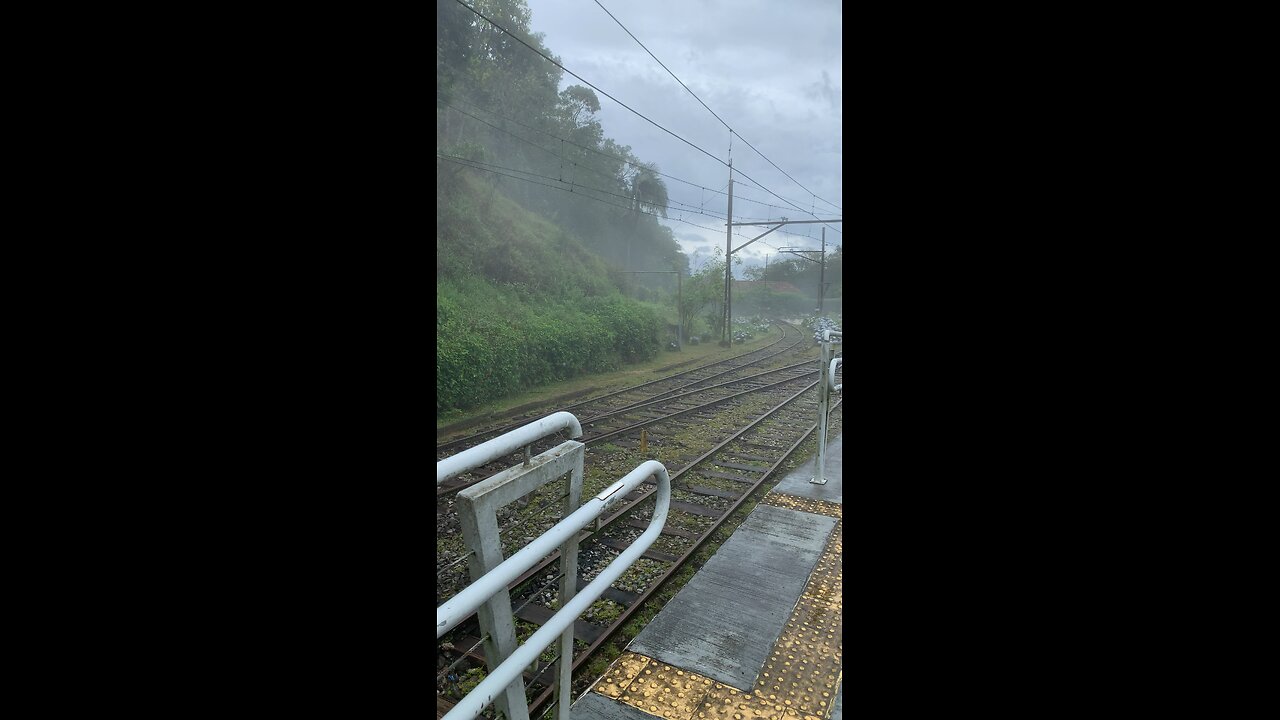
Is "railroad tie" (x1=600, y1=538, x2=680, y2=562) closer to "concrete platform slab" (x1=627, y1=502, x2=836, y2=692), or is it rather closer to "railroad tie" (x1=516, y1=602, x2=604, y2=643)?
"concrete platform slab" (x1=627, y1=502, x2=836, y2=692)

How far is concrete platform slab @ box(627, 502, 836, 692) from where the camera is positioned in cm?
275

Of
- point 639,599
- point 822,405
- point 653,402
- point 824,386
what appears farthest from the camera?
point 653,402

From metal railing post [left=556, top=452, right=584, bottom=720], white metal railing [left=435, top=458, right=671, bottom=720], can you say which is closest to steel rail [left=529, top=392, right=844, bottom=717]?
metal railing post [left=556, top=452, right=584, bottom=720]

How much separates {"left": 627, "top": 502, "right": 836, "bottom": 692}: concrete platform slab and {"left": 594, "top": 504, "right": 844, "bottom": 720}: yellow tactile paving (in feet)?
0.17

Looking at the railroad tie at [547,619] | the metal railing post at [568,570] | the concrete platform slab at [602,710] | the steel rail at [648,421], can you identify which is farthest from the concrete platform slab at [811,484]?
the metal railing post at [568,570]

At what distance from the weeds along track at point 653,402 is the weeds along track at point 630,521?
0.55 feet

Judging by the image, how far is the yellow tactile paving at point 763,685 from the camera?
2.37m

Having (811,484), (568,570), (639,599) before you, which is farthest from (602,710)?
(811,484)

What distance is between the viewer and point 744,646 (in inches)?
111

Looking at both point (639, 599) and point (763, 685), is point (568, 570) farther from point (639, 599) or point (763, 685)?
point (639, 599)

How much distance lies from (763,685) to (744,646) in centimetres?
30

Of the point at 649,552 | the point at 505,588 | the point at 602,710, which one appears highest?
the point at 505,588

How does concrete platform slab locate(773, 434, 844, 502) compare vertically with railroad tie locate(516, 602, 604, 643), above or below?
above
